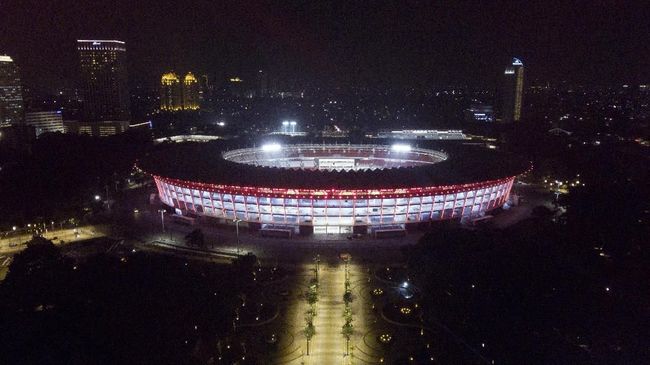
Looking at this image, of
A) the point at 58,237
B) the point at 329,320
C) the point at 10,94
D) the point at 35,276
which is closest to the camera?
the point at 329,320

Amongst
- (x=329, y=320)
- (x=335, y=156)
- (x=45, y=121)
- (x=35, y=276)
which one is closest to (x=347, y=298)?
(x=329, y=320)

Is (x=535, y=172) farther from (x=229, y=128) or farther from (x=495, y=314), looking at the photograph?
(x=229, y=128)

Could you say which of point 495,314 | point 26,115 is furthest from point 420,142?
point 26,115

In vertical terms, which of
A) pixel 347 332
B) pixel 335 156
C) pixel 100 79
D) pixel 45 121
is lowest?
pixel 347 332

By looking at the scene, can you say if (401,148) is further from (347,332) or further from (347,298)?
(347,332)

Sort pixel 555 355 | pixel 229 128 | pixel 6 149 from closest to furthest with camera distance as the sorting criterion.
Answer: pixel 555 355, pixel 6 149, pixel 229 128

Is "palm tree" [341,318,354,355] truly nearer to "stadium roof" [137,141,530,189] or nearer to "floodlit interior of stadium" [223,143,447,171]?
"stadium roof" [137,141,530,189]

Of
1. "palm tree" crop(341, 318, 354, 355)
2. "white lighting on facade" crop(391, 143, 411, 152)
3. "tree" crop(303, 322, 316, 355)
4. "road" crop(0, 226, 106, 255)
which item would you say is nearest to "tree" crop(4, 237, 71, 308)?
"road" crop(0, 226, 106, 255)
